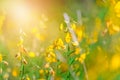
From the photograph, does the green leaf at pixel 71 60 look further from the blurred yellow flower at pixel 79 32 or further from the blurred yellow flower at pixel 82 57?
the blurred yellow flower at pixel 79 32

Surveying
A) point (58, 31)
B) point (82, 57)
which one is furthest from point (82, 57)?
point (58, 31)

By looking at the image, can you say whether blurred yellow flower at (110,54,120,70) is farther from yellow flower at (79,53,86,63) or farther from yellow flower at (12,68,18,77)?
yellow flower at (12,68,18,77)

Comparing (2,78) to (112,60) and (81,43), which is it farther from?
(112,60)

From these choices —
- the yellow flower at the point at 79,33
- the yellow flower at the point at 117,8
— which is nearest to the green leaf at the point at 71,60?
the yellow flower at the point at 79,33

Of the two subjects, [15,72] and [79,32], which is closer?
[79,32]

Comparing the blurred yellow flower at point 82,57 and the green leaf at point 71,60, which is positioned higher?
the blurred yellow flower at point 82,57

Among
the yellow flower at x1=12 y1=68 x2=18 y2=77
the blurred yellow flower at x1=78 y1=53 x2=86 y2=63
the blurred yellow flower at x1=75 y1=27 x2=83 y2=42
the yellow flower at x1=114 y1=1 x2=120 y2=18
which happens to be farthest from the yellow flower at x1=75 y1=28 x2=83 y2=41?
the yellow flower at x1=12 y1=68 x2=18 y2=77

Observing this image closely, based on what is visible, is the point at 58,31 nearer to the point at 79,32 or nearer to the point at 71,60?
the point at 79,32

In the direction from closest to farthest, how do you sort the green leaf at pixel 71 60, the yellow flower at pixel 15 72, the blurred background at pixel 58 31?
the green leaf at pixel 71 60
the blurred background at pixel 58 31
the yellow flower at pixel 15 72

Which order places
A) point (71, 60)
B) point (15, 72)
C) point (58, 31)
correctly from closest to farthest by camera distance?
point (71, 60) < point (15, 72) < point (58, 31)

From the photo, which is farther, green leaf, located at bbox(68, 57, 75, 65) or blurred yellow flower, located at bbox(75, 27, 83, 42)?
blurred yellow flower, located at bbox(75, 27, 83, 42)

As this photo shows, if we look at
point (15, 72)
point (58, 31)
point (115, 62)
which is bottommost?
point (115, 62)

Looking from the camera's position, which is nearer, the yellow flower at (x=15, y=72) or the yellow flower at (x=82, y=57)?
the yellow flower at (x=82, y=57)
